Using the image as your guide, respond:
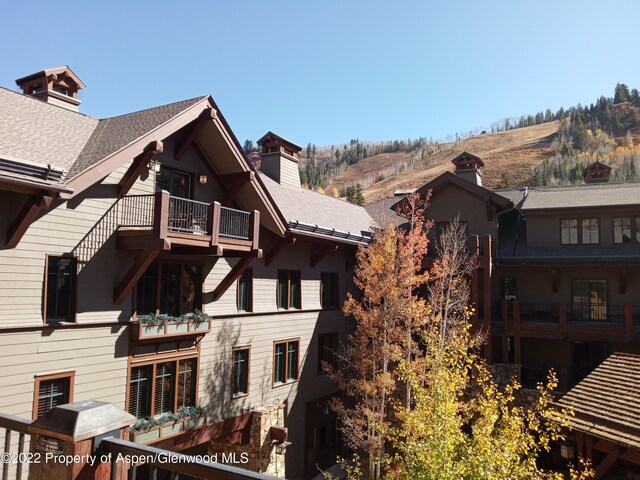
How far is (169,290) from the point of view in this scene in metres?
14.4

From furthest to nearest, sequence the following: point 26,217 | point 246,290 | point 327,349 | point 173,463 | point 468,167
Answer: point 468,167 → point 327,349 → point 246,290 → point 26,217 → point 173,463

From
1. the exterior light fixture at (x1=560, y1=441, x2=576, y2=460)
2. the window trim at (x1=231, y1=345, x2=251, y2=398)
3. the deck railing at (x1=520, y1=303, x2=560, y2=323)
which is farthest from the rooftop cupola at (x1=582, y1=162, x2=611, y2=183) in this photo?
the window trim at (x1=231, y1=345, x2=251, y2=398)

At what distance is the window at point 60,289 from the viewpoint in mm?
11242

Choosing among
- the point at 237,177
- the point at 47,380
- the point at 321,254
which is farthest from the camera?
the point at 321,254

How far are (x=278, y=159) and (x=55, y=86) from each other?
400 inches

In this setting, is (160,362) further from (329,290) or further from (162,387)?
(329,290)

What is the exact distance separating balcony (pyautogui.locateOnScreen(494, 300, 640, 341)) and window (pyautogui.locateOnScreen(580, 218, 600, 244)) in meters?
3.21

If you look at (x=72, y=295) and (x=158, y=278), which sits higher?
(x=158, y=278)

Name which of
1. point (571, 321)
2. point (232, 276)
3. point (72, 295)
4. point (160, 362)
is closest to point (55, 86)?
point (72, 295)

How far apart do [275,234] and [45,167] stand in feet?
31.3

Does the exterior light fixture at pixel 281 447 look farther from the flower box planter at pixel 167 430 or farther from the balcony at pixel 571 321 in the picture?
the balcony at pixel 571 321

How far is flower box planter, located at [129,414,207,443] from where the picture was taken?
12555 millimetres

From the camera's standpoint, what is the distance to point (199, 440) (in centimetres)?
1483

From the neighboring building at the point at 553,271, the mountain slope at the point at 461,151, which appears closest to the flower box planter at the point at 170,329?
the neighboring building at the point at 553,271
